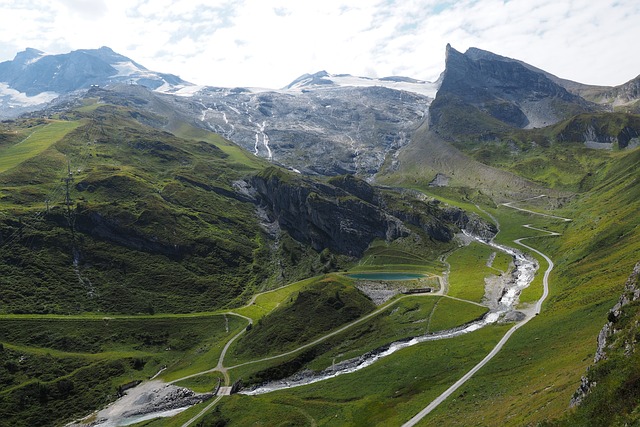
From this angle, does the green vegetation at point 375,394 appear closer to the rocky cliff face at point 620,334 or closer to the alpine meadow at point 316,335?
the alpine meadow at point 316,335

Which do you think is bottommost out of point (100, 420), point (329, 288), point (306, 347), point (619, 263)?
point (100, 420)

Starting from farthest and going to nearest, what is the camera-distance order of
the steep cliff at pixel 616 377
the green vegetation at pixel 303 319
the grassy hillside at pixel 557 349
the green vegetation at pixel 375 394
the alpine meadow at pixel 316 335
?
the green vegetation at pixel 303 319 < the green vegetation at pixel 375 394 < the alpine meadow at pixel 316 335 < the grassy hillside at pixel 557 349 < the steep cliff at pixel 616 377

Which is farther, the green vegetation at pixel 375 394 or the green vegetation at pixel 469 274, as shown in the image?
the green vegetation at pixel 469 274

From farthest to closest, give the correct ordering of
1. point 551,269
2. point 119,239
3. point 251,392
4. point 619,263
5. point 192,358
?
point 119,239
point 551,269
point 192,358
point 619,263
point 251,392

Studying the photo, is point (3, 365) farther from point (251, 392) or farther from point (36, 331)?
point (251, 392)

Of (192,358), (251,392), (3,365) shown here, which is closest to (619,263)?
Result: (251,392)

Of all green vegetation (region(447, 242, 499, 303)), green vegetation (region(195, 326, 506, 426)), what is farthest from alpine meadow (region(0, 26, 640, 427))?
green vegetation (region(447, 242, 499, 303))

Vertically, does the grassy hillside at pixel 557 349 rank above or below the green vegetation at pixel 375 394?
above

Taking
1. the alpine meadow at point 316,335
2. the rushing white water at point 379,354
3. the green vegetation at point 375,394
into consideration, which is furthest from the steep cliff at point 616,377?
the rushing white water at point 379,354

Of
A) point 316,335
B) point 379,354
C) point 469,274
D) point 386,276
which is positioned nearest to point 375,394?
point 379,354

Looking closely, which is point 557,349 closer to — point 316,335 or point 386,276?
point 316,335

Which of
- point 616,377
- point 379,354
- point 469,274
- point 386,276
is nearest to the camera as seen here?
point 616,377
